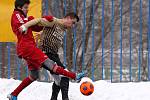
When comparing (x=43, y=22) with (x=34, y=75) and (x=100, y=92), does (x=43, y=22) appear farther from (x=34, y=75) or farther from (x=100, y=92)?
(x=100, y=92)

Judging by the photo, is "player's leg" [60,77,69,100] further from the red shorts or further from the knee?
the red shorts

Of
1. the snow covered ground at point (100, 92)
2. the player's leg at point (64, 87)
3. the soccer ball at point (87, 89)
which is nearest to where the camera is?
the soccer ball at point (87, 89)

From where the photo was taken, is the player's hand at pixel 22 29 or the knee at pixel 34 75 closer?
the player's hand at pixel 22 29

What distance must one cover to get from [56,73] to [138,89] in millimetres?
1838

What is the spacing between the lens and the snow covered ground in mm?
7477

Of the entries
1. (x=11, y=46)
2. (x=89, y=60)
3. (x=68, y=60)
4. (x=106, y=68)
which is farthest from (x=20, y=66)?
(x=89, y=60)

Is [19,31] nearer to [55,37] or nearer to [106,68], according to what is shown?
[55,37]

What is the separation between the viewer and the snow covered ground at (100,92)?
7.48 metres

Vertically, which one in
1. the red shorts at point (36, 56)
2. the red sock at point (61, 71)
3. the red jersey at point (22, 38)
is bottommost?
the red sock at point (61, 71)

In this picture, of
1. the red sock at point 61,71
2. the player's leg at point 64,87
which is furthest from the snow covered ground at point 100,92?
the red sock at point 61,71

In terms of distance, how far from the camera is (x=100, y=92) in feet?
25.4

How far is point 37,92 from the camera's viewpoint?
26.2 feet

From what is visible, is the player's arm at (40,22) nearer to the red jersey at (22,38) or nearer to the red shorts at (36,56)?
the red jersey at (22,38)

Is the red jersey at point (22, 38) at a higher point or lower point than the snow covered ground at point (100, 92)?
higher
